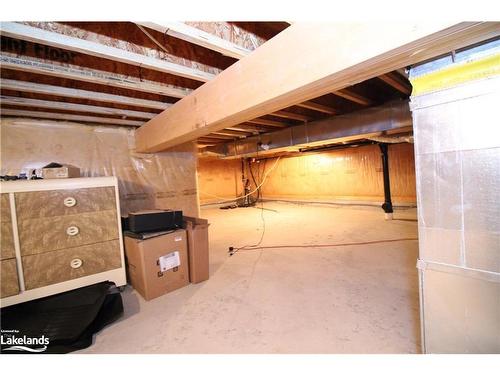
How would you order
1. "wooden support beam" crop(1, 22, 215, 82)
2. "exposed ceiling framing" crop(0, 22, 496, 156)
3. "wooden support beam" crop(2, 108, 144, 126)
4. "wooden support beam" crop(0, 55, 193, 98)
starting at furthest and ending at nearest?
1. "wooden support beam" crop(2, 108, 144, 126)
2. "wooden support beam" crop(0, 55, 193, 98)
3. "exposed ceiling framing" crop(0, 22, 496, 156)
4. "wooden support beam" crop(1, 22, 215, 82)

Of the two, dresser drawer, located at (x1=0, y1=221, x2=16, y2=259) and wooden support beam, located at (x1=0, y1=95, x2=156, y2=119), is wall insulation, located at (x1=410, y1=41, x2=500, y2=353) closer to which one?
wooden support beam, located at (x1=0, y1=95, x2=156, y2=119)

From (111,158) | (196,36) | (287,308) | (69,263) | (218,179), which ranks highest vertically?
(196,36)

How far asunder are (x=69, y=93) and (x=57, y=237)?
1.06 m

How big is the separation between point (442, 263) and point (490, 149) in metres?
0.45

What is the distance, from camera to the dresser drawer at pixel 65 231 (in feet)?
4.90

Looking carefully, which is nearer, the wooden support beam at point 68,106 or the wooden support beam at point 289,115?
the wooden support beam at point 68,106

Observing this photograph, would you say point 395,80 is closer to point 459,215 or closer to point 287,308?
point 459,215

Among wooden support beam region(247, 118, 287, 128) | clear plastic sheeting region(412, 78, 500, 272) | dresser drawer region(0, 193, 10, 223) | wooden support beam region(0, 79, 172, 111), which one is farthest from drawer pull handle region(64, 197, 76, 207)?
clear plastic sheeting region(412, 78, 500, 272)

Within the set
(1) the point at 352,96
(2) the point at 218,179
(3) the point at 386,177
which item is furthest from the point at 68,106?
(2) the point at 218,179

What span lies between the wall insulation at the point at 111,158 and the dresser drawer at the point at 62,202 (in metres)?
0.81

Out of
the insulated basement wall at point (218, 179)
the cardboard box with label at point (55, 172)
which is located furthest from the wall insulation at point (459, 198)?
the insulated basement wall at point (218, 179)

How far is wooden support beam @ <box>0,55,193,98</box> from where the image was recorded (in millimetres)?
1171

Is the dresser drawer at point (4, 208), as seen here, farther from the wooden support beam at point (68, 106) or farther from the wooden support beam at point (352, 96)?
the wooden support beam at point (352, 96)

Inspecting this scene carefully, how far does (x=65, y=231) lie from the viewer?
5.30 feet
